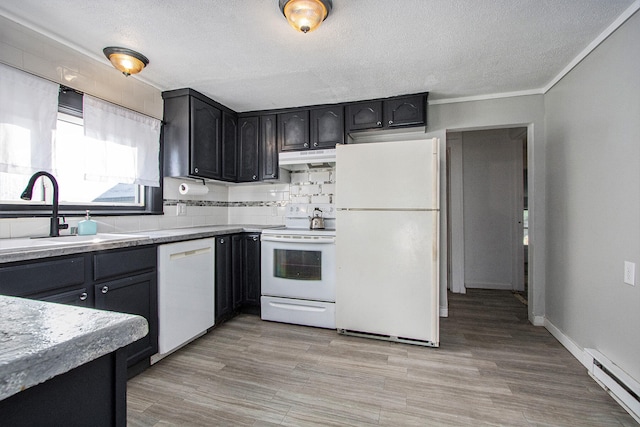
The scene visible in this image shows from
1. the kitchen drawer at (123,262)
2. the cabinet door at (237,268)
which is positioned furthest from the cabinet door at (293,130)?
the kitchen drawer at (123,262)

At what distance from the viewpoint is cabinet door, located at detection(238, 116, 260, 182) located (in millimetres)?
3494

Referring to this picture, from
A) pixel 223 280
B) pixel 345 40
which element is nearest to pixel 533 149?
pixel 345 40

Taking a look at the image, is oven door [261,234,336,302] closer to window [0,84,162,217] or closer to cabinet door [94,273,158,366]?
cabinet door [94,273,158,366]

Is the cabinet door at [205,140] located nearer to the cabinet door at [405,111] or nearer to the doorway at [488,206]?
the cabinet door at [405,111]

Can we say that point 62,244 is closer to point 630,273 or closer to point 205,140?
point 205,140

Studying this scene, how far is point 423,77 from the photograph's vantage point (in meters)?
2.60

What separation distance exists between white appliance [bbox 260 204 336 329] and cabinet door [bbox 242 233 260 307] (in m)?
0.11

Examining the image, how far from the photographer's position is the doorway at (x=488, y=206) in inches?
166

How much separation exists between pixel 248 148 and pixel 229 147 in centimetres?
21

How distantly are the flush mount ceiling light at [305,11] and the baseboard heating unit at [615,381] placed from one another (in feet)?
8.54

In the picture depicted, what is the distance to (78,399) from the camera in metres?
0.44

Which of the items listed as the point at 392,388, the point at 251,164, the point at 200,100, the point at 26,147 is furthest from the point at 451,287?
the point at 26,147

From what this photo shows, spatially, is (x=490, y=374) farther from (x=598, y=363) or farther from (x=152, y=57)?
(x=152, y=57)

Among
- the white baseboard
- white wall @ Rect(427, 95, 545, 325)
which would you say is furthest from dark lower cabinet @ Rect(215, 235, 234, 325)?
the white baseboard
